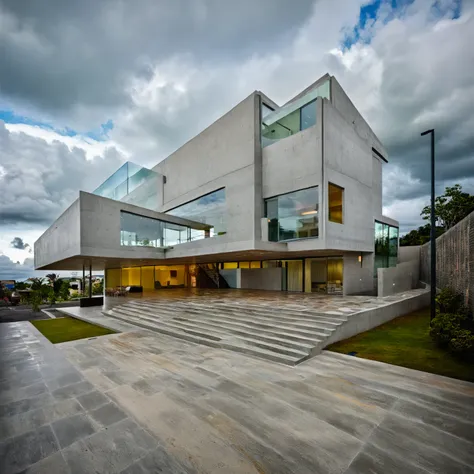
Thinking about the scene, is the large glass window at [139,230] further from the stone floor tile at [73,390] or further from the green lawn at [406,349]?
the green lawn at [406,349]

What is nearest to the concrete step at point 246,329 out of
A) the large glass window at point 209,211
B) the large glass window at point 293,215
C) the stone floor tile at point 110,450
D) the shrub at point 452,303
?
the stone floor tile at point 110,450

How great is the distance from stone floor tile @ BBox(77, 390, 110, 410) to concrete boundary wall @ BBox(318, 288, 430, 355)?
5.36m

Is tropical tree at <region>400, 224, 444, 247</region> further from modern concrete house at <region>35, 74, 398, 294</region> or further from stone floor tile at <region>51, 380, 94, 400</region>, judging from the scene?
stone floor tile at <region>51, 380, 94, 400</region>

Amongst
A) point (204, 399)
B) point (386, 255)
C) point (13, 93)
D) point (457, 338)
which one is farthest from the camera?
point (386, 255)

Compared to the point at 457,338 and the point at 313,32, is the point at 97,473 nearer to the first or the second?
the point at 457,338

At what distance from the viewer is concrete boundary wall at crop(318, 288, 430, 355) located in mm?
8016

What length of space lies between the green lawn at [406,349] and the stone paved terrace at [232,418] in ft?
1.94

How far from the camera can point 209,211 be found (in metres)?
18.8

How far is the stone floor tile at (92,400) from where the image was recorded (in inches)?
174

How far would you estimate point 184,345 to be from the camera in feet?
27.2

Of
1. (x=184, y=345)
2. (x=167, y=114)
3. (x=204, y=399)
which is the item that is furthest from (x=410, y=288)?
(x=167, y=114)

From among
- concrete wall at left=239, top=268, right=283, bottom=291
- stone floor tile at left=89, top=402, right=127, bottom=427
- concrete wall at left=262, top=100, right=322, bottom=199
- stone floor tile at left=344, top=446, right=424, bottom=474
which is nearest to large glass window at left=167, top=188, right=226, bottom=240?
concrete wall at left=262, top=100, right=322, bottom=199

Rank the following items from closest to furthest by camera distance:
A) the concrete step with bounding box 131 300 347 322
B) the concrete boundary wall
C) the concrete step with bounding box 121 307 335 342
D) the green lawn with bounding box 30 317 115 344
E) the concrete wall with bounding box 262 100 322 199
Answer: the concrete step with bounding box 121 307 335 342, the concrete boundary wall, the concrete step with bounding box 131 300 347 322, the green lawn with bounding box 30 317 115 344, the concrete wall with bounding box 262 100 322 199

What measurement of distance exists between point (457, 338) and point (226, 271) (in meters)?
17.8
